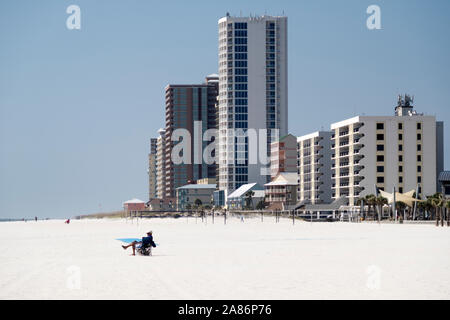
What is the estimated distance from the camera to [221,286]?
75.7ft

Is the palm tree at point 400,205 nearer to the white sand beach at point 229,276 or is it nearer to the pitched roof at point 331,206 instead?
the pitched roof at point 331,206

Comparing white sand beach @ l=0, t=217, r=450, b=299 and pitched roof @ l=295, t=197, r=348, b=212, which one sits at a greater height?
white sand beach @ l=0, t=217, r=450, b=299

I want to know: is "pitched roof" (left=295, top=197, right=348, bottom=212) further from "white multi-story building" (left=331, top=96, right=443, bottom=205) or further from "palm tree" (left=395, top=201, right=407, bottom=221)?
"palm tree" (left=395, top=201, right=407, bottom=221)

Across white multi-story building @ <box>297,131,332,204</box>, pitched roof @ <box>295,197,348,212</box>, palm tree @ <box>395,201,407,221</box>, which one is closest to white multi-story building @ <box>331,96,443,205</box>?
pitched roof @ <box>295,197,348,212</box>

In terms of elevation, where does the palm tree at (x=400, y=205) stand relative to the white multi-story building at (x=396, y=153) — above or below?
below

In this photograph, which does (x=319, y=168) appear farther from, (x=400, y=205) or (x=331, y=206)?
(x=400, y=205)

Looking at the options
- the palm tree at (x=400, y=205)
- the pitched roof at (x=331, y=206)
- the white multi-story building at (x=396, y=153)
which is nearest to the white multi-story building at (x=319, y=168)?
the pitched roof at (x=331, y=206)

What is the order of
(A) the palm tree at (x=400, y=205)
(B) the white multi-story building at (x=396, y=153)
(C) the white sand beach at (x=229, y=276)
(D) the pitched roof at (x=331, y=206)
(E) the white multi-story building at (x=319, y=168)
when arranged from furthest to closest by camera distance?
(E) the white multi-story building at (x=319, y=168)
(D) the pitched roof at (x=331, y=206)
(B) the white multi-story building at (x=396, y=153)
(A) the palm tree at (x=400, y=205)
(C) the white sand beach at (x=229, y=276)

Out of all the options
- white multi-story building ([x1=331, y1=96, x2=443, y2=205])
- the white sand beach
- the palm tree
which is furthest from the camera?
white multi-story building ([x1=331, y1=96, x2=443, y2=205])

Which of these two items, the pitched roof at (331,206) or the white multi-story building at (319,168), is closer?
the pitched roof at (331,206)
